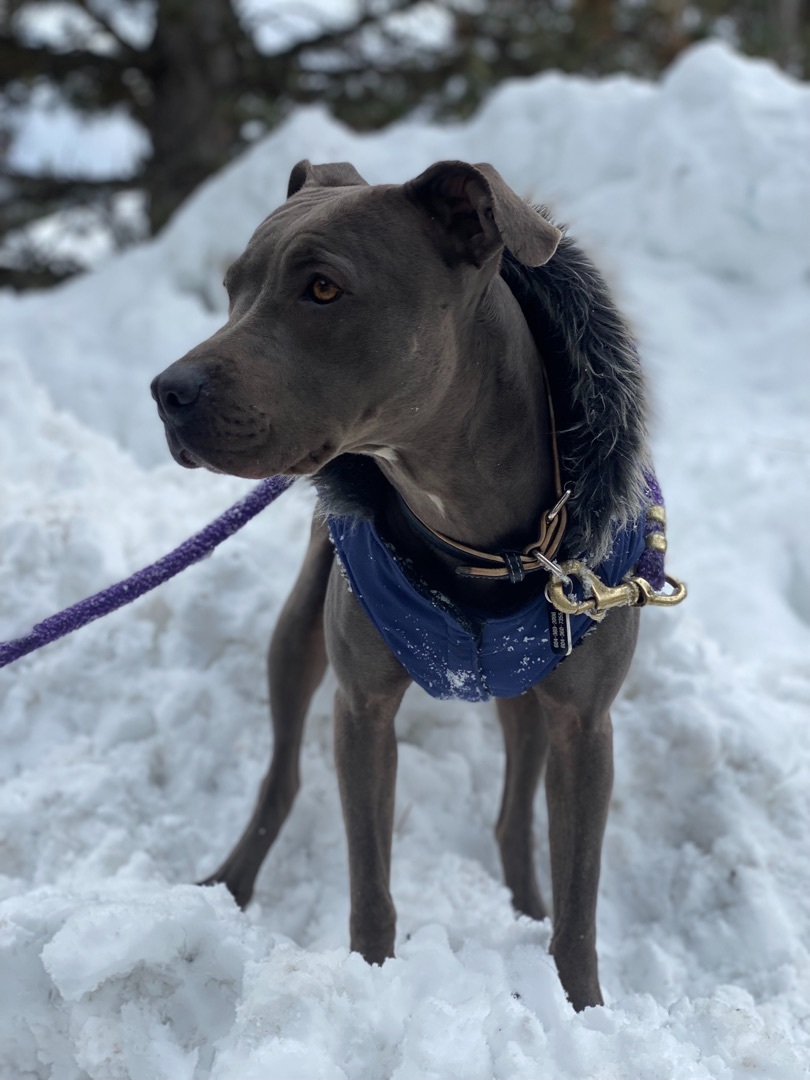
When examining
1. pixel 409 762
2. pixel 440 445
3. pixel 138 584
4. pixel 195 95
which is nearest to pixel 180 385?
pixel 440 445

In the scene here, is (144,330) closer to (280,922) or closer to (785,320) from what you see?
(785,320)

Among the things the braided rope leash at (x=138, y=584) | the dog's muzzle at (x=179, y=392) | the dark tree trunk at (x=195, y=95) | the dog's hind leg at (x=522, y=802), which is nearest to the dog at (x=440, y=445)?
the dog's muzzle at (x=179, y=392)

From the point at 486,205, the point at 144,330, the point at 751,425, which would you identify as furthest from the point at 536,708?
the point at 144,330

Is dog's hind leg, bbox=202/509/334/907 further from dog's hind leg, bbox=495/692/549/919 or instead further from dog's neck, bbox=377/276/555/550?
dog's neck, bbox=377/276/555/550

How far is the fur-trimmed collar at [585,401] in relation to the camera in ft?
6.35

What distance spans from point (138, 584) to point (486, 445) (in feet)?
2.70

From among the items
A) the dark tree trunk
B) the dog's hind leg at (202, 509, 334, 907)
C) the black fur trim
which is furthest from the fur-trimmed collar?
the dark tree trunk

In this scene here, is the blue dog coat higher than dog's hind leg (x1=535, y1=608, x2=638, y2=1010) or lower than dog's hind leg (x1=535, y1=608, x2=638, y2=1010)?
higher

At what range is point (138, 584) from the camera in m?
2.26

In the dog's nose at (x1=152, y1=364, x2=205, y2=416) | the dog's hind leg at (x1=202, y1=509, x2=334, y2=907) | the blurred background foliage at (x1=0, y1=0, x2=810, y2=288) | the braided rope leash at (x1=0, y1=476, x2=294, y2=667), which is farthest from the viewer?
the blurred background foliage at (x1=0, y1=0, x2=810, y2=288)

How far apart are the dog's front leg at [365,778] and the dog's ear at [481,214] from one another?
0.72 metres

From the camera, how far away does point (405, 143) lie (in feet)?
22.0

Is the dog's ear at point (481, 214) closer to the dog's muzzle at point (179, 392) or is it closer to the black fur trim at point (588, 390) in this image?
the black fur trim at point (588, 390)

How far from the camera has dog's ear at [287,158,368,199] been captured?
6.82 ft
